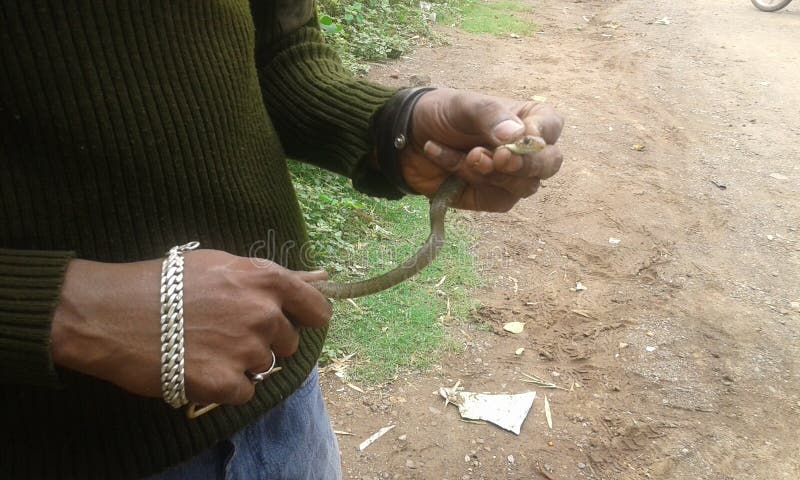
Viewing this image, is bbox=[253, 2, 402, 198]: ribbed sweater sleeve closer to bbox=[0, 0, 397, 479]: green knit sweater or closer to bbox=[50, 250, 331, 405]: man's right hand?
bbox=[0, 0, 397, 479]: green knit sweater

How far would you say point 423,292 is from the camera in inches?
151

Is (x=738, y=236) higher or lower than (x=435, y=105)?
lower

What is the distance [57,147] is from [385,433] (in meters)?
2.30

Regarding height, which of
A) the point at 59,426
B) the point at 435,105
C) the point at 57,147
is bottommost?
the point at 59,426

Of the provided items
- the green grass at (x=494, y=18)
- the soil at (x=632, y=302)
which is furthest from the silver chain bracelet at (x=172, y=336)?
the green grass at (x=494, y=18)

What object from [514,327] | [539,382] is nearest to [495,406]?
[539,382]

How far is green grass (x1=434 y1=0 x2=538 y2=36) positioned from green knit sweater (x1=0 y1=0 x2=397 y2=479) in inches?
311

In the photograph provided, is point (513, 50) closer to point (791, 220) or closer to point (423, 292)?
point (791, 220)

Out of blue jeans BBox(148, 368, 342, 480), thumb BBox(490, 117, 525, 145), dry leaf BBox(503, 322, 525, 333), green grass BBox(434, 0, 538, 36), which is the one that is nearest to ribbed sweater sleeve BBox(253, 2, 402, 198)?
thumb BBox(490, 117, 525, 145)

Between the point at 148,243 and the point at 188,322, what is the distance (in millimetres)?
245

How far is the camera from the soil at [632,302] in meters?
2.98

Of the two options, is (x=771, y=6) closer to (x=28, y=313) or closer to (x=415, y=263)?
(x=415, y=263)

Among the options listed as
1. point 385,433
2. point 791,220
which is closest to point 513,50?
point 791,220

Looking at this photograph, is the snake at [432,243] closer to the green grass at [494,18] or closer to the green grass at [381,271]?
the green grass at [381,271]
